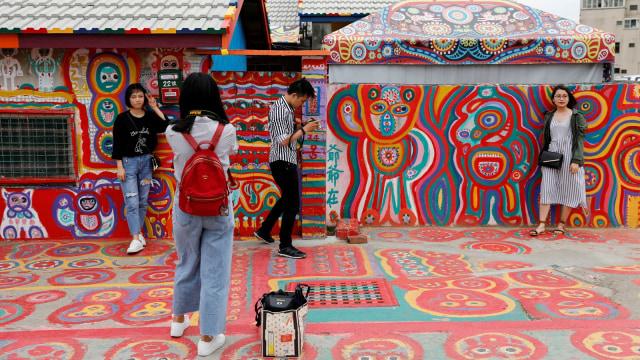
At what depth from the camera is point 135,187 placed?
6188 millimetres

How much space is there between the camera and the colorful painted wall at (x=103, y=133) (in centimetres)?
638

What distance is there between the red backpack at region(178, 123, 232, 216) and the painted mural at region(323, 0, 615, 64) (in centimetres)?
566

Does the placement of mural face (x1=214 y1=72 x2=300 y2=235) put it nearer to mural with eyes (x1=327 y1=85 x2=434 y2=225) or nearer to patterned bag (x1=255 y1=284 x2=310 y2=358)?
mural with eyes (x1=327 y1=85 x2=434 y2=225)

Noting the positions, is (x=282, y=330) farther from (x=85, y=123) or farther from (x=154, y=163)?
(x=85, y=123)

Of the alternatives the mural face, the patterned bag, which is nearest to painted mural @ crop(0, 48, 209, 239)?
the mural face

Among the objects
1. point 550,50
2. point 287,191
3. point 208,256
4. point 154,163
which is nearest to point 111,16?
point 154,163

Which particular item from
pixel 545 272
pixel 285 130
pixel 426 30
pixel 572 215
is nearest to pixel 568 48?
pixel 426 30

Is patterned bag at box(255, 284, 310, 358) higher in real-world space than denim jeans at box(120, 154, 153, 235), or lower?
lower

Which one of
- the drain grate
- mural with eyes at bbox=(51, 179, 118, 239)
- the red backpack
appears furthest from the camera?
mural with eyes at bbox=(51, 179, 118, 239)

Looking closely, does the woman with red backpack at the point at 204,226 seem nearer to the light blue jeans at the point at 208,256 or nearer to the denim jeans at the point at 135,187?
the light blue jeans at the point at 208,256

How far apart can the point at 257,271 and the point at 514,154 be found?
3.87 metres

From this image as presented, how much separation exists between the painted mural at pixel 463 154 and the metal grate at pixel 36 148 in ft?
10.8

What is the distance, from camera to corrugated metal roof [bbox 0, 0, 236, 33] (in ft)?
19.4

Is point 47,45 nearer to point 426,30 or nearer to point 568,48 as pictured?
point 426,30
